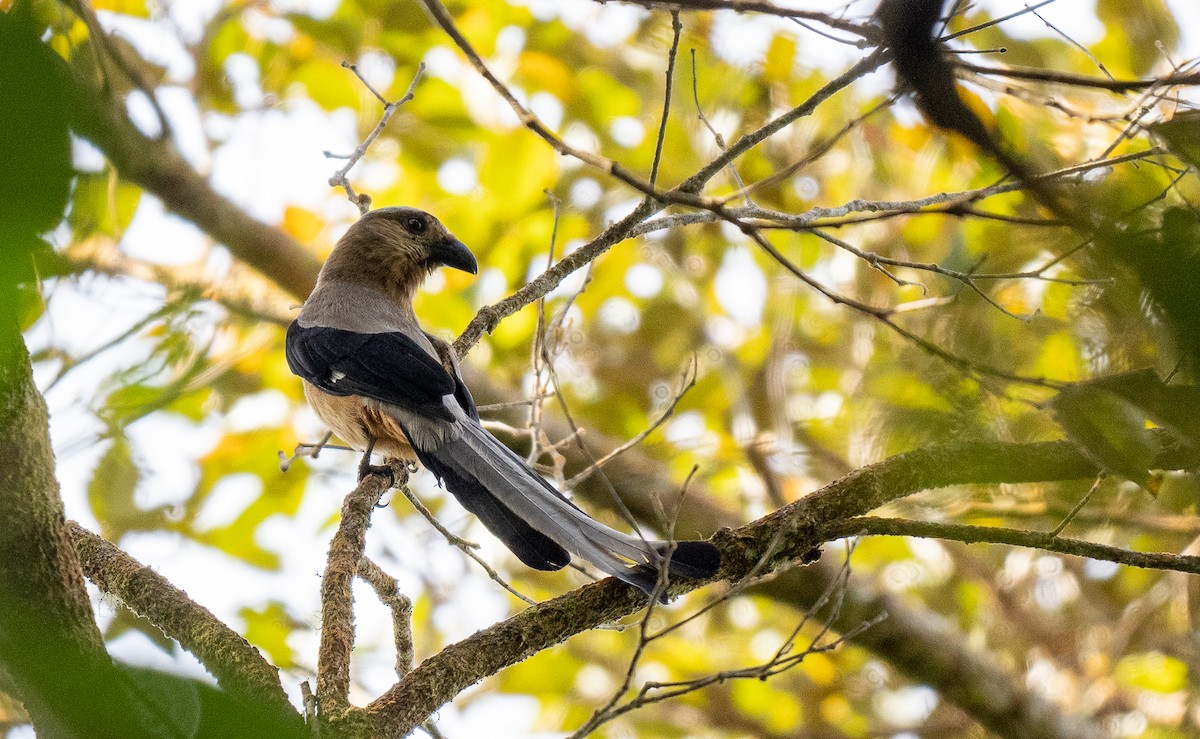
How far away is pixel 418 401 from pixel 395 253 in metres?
1.51

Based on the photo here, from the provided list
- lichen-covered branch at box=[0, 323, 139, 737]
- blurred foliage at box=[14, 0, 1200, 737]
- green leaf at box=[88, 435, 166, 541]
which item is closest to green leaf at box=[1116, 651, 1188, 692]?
blurred foliage at box=[14, 0, 1200, 737]

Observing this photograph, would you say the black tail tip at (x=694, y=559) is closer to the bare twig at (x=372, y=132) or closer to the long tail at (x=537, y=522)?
the long tail at (x=537, y=522)

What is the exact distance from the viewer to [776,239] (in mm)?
6297

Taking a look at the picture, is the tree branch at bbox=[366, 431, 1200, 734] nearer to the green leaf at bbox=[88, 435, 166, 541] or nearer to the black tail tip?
the black tail tip

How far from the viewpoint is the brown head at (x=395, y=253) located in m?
4.77

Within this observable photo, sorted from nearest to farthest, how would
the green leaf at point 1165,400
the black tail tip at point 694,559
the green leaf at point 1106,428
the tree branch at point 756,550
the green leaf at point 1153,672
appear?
the green leaf at point 1165,400 < the green leaf at point 1106,428 < the tree branch at point 756,550 < the black tail tip at point 694,559 < the green leaf at point 1153,672

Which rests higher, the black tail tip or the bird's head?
the bird's head

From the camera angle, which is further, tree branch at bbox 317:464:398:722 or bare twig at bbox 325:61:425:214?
bare twig at bbox 325:61:425:214

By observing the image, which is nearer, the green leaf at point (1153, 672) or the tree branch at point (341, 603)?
the tree branch at point (341, 603)

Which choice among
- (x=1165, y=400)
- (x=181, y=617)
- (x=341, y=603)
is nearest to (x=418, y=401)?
(x=341, y=603)

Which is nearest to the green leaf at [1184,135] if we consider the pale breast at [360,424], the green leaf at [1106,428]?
the green leaf at [1106,428]

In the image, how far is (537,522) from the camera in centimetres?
289

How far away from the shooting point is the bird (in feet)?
8.61

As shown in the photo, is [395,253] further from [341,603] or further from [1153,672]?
[1153,672]
